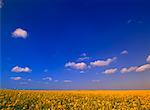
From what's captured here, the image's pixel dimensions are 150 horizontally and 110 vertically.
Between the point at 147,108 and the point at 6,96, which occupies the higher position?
the point at 6,96

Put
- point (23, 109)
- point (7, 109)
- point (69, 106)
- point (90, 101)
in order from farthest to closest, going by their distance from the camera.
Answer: point (90, 101) < point (69, 106) < point (23, 109) < point (7, 109)

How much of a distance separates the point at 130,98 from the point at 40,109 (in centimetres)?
779

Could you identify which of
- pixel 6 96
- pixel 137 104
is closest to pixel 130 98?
pixel 137 104

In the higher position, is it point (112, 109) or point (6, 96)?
point (6, 96)

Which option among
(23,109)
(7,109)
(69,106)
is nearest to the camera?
(7,109)

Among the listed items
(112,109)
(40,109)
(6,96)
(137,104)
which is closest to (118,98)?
(137,104)

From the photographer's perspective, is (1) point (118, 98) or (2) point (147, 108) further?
(1) point (118, 98)

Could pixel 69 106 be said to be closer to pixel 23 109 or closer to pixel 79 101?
pixel 79 101

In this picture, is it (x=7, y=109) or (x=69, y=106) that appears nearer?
(x=7, y=109)

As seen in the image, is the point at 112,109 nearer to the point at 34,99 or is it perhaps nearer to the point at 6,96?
the point at 34,99

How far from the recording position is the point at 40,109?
17828 mm

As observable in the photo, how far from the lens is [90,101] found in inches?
796

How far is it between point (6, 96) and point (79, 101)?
18.7ft

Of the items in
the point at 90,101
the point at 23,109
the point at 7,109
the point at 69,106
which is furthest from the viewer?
the point at 90,101
